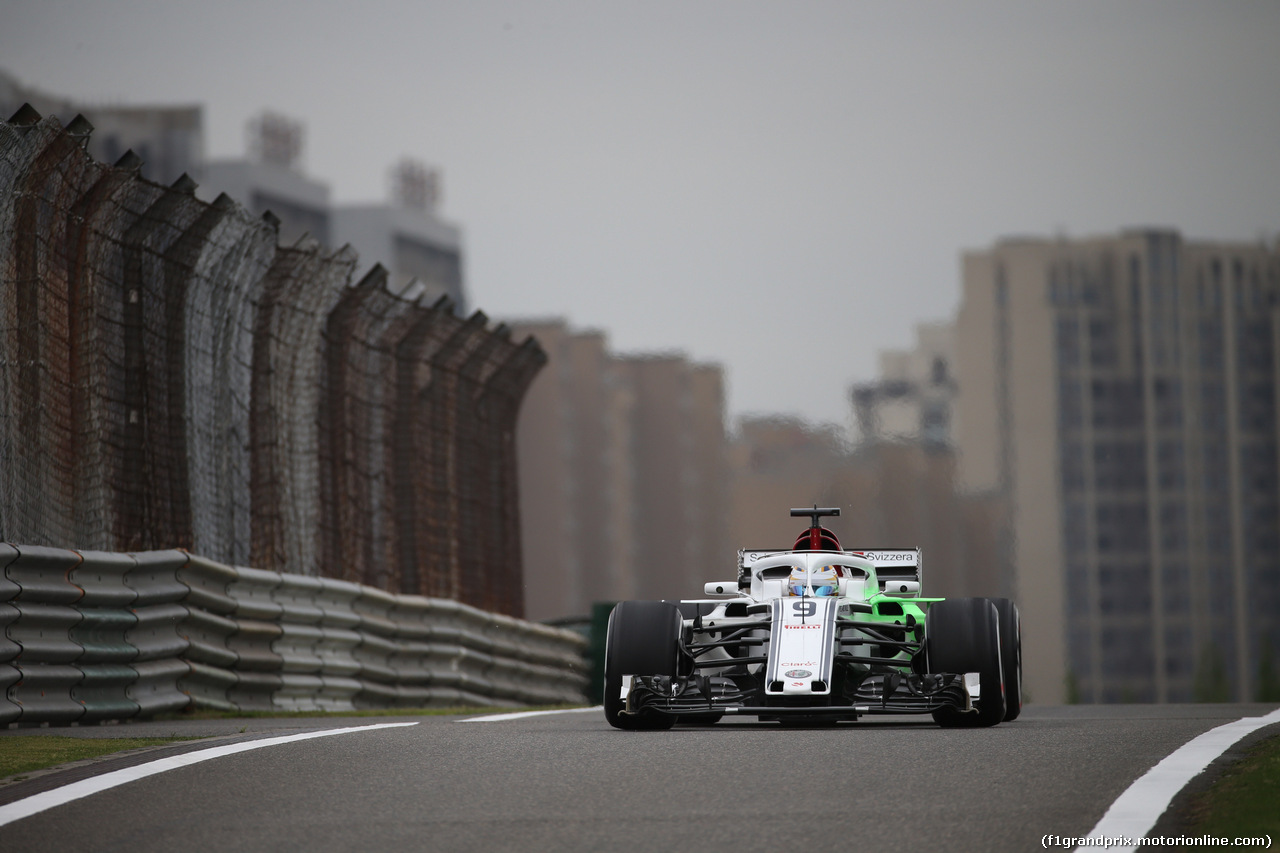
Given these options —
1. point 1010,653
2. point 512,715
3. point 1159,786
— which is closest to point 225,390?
point 512,715

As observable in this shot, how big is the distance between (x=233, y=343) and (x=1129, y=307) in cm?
12906

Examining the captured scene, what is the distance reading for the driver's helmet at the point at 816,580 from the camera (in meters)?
12.2

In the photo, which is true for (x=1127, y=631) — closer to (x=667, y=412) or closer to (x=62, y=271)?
(x=667, y=412)

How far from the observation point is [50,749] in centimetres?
931

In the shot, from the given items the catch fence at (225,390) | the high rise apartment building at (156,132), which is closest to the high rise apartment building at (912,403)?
the catch fence at (225,390)

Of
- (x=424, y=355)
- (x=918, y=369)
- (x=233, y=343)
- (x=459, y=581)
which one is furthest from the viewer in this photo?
(x=918, y=369)

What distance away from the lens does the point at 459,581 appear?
791 inches

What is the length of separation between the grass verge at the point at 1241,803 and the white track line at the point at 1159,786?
0.37 ft

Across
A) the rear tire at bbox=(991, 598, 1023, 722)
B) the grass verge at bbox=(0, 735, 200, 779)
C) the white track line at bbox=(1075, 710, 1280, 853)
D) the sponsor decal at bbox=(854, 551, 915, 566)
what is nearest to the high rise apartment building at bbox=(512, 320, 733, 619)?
the sponsor decal at bbox=(854, 551, 915, 566)

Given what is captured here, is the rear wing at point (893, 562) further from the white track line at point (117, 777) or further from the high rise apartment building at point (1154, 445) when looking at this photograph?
the high rise apartment building at point (1154, 445)

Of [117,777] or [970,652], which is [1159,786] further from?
[117,777]

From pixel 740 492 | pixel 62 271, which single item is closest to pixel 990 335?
pixel 740 492

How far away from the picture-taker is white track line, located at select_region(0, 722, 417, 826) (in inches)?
273

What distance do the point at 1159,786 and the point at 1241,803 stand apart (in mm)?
491
